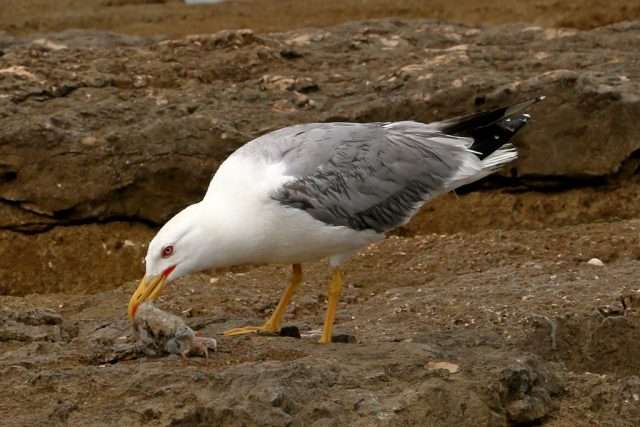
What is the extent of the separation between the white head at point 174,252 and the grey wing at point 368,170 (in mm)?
418

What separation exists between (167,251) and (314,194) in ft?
2.56

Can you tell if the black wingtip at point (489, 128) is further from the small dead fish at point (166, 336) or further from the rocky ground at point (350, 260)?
the small dead fish at point (166, 336)

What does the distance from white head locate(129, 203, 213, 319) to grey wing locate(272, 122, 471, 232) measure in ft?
1.37

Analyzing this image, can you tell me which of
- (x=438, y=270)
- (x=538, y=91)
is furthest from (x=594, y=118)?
(x=438, y=270)

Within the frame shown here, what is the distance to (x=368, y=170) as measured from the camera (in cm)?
675

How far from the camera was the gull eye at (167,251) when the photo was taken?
6203 mm

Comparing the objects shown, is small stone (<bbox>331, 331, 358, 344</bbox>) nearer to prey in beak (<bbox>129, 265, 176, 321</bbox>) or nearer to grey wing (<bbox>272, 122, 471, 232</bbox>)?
grey wing (<bbox>272, 122, 471, 232</bbox>)

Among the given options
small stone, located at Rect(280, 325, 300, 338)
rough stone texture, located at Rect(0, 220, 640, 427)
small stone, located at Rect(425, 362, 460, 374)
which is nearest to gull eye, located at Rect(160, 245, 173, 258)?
rough stone texture, located at Rect(0, 220, 640, 427)

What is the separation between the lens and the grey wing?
21.3ft

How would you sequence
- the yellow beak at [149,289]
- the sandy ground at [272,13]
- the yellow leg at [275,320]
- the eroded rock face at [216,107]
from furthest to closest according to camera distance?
1. the sandy ground at [272,13]
2. the eroded rock face at [216,107]
3. the yellow leg at [275,320]
4. the yellow beak at [149,289]

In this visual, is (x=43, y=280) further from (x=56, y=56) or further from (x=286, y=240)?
(x=286, y=240)

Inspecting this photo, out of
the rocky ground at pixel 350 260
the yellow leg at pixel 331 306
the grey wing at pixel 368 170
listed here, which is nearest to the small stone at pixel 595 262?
the rocky ground at pixel 350 260

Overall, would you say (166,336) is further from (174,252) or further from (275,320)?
(275,320)

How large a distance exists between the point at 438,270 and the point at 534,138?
6.09 ft
